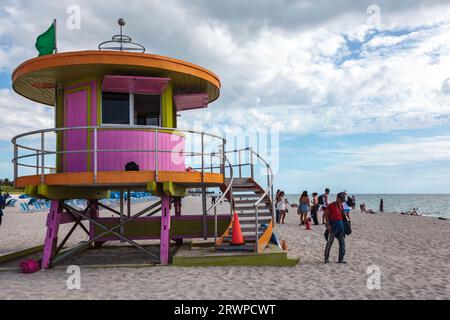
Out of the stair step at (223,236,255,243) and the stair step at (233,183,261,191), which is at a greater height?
the stair step at (233,183,261,191)

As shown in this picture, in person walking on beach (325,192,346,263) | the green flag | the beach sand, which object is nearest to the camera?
the beach sand

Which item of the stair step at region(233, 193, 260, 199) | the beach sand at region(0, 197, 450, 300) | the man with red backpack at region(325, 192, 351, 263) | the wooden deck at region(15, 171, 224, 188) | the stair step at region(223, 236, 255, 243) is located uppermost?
the wooden deck at region(15, 171, 224, 188)

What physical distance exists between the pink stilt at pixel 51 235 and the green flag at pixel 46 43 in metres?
4.21

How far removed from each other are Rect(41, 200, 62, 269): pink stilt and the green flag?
13.8 feet

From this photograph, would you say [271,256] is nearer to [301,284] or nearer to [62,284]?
[301,284]

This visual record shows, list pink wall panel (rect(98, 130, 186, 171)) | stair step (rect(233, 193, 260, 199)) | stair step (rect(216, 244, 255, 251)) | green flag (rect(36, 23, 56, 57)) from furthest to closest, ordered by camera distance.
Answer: stair step (rect(233, 193, 260, 199)) → green flag (rect(36, 23, 56, 57)) → stair step (rect(216, 244, 255, 251)) → pink wall panel (rect(98, 130, 186, 171))

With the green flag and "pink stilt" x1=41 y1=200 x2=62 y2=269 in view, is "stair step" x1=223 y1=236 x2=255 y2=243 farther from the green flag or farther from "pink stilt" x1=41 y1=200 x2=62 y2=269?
the green flag

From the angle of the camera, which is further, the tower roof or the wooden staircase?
the wooden staircase

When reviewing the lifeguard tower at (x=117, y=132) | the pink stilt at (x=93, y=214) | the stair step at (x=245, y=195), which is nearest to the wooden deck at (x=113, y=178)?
the lifeguard tower at (x=117, y=132)

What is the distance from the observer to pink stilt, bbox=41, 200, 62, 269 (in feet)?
37.9

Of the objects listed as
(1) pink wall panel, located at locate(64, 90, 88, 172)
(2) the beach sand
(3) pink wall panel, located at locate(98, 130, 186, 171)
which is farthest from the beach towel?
(3) pink wall panel, located at locate(98, 130, 186, 171)

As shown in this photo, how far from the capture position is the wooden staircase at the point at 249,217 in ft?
40.2

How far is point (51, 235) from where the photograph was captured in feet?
37.9
